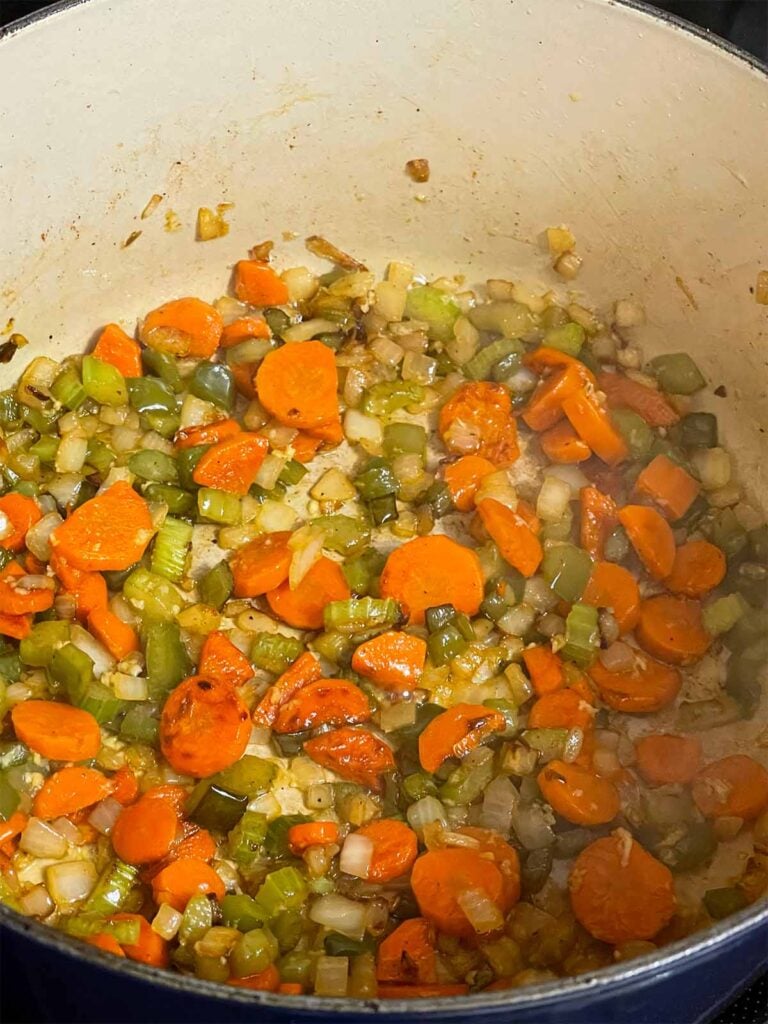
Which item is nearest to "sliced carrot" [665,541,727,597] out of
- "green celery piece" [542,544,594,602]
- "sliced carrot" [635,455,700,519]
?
"sliced carrot" [635,455,700,519]

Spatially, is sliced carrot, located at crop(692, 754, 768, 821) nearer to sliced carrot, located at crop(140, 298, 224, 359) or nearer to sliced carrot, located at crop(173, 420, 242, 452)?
sliced carrot, located at crop(173, 420, 242, 452)

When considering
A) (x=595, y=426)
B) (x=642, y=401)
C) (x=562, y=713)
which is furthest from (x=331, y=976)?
(x=642, y=401)

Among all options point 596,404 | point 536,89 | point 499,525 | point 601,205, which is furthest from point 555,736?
point 536,89

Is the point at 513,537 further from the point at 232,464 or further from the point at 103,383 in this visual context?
the point at 103,383

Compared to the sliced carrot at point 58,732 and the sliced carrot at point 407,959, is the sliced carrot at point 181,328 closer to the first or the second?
the sliced carrot at point 58,732

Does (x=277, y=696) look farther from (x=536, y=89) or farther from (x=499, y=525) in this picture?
(x=536, y=89)

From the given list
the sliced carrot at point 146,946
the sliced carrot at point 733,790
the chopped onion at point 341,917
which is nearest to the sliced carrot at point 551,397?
the sliced carrot at point 733,790
